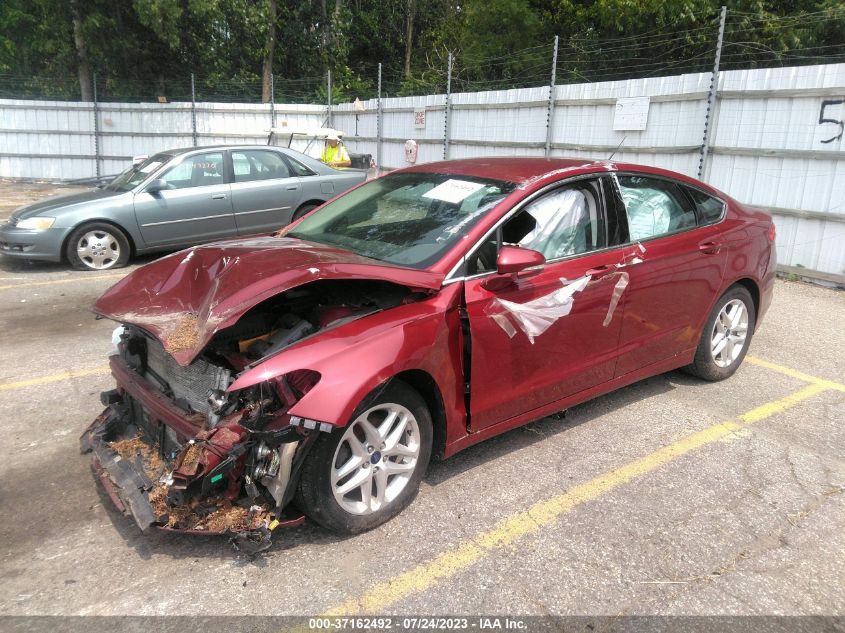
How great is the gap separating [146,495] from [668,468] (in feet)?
8.97

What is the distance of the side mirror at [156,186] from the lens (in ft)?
27.7

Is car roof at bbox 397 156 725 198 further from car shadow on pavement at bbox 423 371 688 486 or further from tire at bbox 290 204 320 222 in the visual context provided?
tire at bbox 290 204 320 222

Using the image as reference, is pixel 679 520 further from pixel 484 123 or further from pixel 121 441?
pixel 484 123

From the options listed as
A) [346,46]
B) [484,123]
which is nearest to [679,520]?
[484,123]

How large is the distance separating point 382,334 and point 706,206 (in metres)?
2.93

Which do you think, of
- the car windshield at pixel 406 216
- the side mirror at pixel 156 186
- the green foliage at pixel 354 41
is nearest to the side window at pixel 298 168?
the side mirror at pixel 156 186

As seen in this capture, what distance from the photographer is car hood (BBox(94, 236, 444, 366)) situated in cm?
283

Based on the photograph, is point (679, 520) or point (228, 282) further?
point (679, 520)

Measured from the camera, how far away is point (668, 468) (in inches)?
146

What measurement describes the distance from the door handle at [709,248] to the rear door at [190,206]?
636 cm

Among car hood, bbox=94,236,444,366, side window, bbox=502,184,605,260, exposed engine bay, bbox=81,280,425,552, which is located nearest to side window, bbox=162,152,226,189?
car hood, bbox=94,236,444,366

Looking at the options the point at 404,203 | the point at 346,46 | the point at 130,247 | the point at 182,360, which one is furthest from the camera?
the point at 346,46

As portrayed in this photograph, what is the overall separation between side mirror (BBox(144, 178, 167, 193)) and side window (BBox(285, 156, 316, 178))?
5.73ft

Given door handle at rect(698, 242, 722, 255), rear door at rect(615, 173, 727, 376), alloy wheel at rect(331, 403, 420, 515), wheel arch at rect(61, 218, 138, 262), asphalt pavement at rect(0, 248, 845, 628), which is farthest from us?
wheel arch at rect(61, 218, 138, 262)
